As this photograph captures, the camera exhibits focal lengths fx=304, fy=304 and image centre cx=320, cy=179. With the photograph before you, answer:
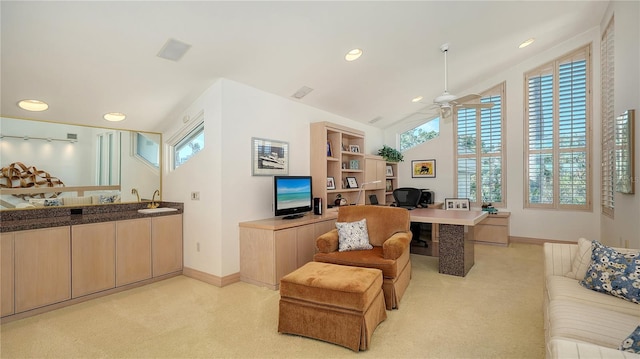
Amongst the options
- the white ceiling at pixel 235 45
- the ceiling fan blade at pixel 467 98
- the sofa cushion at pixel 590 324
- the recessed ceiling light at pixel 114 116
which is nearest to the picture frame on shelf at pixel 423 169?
the white ceiling at pixel 235 45

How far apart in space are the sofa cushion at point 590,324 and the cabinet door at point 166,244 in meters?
3.94

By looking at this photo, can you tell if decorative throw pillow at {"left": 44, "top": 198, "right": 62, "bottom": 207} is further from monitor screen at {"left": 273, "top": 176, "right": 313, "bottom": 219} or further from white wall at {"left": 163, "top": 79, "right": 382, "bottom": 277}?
monitor screen at {"left": 273, "top": 176, "right": 313, "bottom": 219}

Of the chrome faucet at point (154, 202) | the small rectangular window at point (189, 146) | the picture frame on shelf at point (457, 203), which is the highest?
the small rectangular window at point (189, 146)

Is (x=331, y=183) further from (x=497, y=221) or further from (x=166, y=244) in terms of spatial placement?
(x=497, y=221)

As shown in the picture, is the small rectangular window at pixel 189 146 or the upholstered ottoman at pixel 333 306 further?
the small rectangular window at pixel 189 146

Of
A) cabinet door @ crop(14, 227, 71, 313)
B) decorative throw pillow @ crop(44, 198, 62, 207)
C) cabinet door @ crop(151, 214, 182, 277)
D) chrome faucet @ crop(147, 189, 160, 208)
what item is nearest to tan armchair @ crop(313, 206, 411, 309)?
cabinet door @ crop(151, 214, 182, 277)

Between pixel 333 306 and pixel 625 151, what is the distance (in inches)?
137

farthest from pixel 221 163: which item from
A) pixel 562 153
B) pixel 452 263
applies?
pixel 562 153

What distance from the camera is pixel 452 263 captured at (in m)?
3.96

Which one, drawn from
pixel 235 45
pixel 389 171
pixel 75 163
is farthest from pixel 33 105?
pixel 389 171

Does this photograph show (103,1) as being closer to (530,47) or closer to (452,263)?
(452,263)

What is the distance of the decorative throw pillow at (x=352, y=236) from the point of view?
336 centimetres

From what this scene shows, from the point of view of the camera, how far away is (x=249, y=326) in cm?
260

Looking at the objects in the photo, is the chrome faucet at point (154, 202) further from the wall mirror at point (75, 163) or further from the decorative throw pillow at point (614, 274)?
the decorative throw pillow at point (614, 274)
